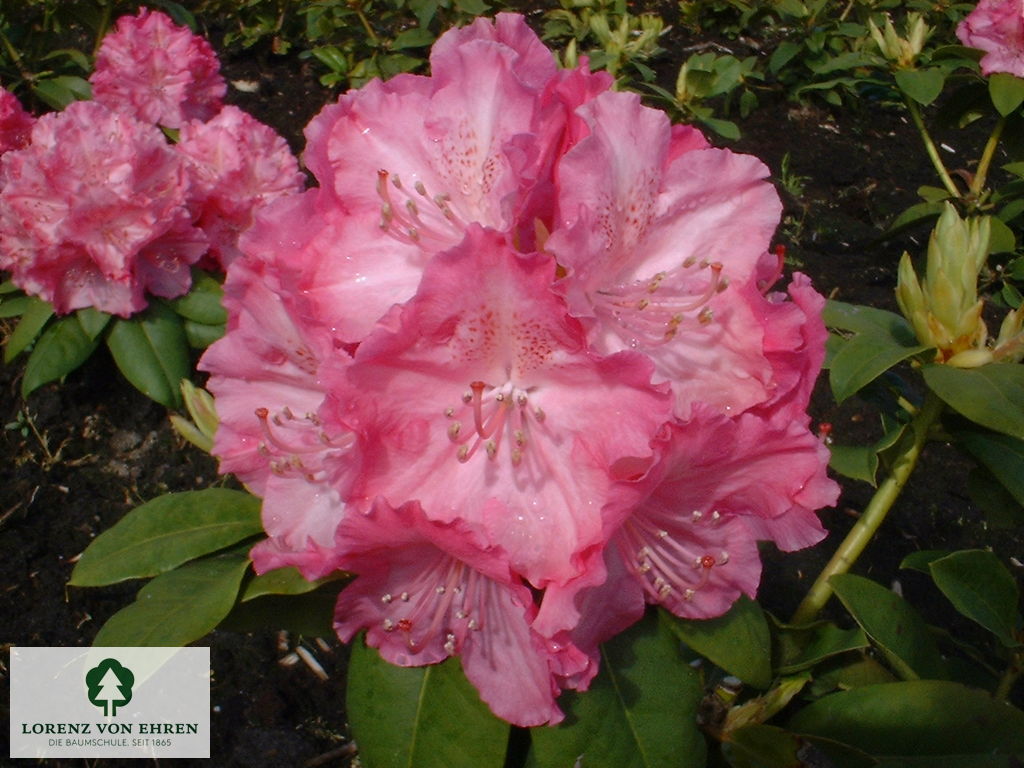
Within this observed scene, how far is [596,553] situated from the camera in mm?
709

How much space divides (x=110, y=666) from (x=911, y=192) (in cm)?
300

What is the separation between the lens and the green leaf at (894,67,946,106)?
2311mm

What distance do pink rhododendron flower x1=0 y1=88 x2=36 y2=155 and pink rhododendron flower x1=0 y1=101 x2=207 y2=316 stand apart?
172 mm

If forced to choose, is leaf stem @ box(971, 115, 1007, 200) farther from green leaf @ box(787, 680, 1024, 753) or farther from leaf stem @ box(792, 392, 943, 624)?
green leaf @ box(787, 680, 1024, 753)

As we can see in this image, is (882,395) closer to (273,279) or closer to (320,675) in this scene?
(273,279)

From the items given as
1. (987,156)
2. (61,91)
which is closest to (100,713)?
(61,91)

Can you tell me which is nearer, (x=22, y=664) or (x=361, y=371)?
(x=361, y=371)

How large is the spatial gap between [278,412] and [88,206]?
3.79 ft

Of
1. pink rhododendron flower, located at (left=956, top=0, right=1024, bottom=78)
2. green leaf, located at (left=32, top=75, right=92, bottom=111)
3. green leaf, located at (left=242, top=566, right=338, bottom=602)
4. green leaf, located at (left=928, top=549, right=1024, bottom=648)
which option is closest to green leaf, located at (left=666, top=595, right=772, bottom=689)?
green leaf, located at (left=928, top=549, right=1024, bottom=648)

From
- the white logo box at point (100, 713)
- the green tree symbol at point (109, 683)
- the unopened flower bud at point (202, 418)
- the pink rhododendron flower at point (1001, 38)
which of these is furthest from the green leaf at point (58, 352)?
the pink rhododendron flower at point (1001, 38)

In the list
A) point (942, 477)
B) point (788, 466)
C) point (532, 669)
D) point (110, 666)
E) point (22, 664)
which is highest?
point (788, 466)

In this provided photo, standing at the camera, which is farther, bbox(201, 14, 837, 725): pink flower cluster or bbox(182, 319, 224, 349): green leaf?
bbox(182, 319, 224, 349): green leaf

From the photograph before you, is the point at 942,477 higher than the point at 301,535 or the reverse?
the reverse

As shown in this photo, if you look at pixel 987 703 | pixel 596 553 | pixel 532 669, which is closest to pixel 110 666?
pixel 532 669
